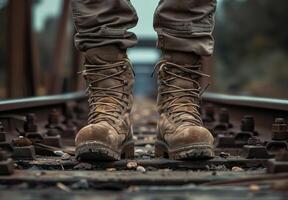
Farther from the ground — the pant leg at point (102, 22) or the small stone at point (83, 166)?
the pant leg at point (102, 22)

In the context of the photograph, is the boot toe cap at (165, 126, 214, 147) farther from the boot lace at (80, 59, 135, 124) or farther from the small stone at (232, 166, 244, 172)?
the boot lace at (80, 59, 135, 124)

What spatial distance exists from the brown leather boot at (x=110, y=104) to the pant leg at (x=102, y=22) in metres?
0.06

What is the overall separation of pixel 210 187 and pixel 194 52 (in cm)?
102

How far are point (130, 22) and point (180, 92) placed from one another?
15.6 inches

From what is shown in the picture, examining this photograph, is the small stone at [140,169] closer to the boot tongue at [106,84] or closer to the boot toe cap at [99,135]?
the boot toe cap at [99,135]

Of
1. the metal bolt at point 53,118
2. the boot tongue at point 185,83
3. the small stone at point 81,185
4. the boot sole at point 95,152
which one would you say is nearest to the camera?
the small stone at point 81,185

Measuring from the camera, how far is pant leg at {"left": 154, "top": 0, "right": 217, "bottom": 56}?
3.00 m

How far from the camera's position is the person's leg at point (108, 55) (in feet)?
9.71

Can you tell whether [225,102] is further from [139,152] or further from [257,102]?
[139,152]

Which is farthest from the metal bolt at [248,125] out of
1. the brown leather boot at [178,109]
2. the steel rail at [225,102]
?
the brown leather boot at [178,109]

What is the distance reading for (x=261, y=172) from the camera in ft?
8.14

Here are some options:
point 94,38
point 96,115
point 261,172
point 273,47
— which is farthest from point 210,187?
point 273,47

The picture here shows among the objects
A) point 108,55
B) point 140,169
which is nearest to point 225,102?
point 108,55

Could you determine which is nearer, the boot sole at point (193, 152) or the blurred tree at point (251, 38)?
the boot sole at point (193, 152)
